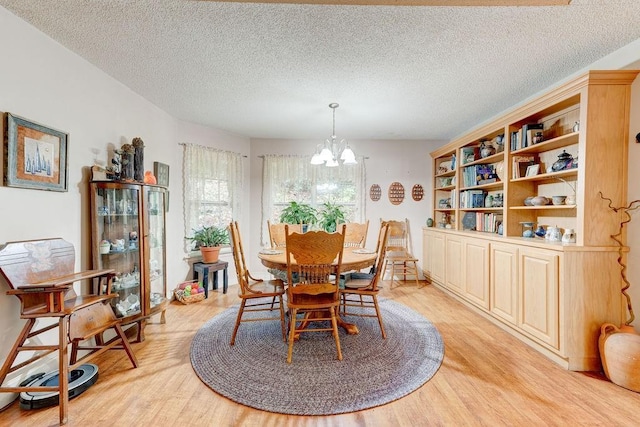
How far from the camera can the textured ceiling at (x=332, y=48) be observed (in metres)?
1.75

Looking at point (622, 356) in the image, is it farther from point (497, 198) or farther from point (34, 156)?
point (34, 156)

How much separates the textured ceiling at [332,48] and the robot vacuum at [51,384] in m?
2.38

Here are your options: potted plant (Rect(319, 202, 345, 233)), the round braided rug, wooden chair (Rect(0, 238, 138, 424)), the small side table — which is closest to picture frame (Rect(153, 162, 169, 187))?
the small side table

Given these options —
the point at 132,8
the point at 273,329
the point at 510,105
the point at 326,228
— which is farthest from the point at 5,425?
the point at 510,105

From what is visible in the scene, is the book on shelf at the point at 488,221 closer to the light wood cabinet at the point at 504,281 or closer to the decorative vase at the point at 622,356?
the light wood cabinet at the point at 504,281

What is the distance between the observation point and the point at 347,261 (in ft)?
8.17

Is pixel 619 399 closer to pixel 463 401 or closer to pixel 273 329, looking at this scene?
pixel 463 401

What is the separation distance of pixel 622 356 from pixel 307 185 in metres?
3.99

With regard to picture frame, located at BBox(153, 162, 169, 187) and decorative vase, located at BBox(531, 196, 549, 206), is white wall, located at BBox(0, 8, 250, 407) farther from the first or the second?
decorative vase, located at BBox(531, 196, 549, 206)

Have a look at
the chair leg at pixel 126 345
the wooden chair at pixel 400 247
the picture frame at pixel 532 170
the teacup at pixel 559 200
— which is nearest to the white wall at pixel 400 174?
the wooden chair at pixel 400 247

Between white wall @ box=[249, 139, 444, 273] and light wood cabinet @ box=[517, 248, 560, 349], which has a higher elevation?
white wall @ box=[249, 139, 444, 273]

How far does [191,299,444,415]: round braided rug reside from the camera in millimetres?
1789

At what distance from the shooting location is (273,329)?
2.81 meters

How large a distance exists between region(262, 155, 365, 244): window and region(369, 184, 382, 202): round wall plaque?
157 mm
